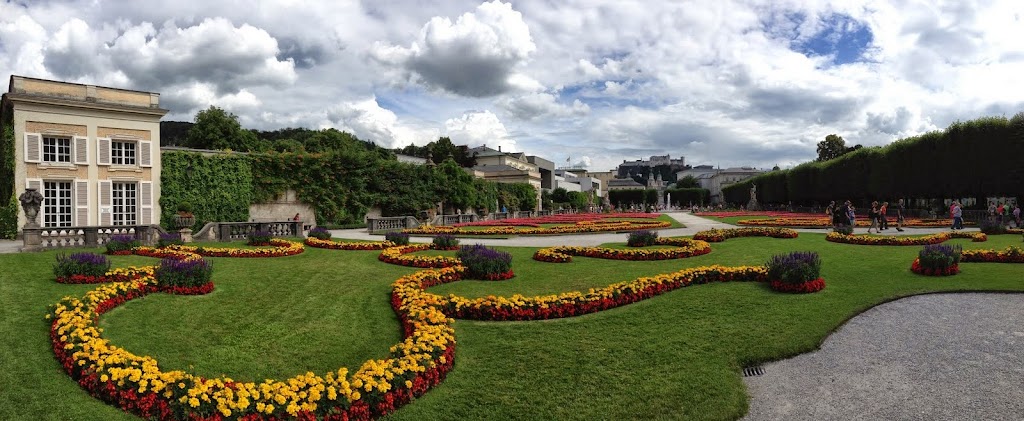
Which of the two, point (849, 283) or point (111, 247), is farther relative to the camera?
point (111, 247)

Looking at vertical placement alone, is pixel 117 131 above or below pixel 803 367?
above

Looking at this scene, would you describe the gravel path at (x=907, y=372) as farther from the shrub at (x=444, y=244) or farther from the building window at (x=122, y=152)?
the building window at (x=122, y=152)

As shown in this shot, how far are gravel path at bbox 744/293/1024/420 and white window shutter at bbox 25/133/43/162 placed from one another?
35.4m

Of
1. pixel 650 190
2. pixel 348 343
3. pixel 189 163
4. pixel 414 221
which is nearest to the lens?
pixel 348 343

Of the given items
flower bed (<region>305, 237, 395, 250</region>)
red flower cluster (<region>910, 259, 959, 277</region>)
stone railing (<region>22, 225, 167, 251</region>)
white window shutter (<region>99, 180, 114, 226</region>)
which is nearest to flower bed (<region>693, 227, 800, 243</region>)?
red flower cluster (<region>910, 259, 959, 277</region>)

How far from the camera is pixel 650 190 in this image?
128000 mm

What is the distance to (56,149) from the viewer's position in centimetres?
2977

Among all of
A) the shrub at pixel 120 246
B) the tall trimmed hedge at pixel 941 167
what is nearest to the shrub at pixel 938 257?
the shrub at pixel 120 246

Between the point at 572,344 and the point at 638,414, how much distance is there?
2.10 metres

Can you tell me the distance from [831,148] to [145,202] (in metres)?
95.3

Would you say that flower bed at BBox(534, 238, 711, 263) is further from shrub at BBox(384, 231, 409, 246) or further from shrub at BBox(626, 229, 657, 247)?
shrub at BBox(384, 231, 409, 246)

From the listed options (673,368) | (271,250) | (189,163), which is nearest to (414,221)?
(189,163)

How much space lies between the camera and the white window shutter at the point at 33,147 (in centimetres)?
2861

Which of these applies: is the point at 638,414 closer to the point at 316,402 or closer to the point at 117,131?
the point at 316,402
